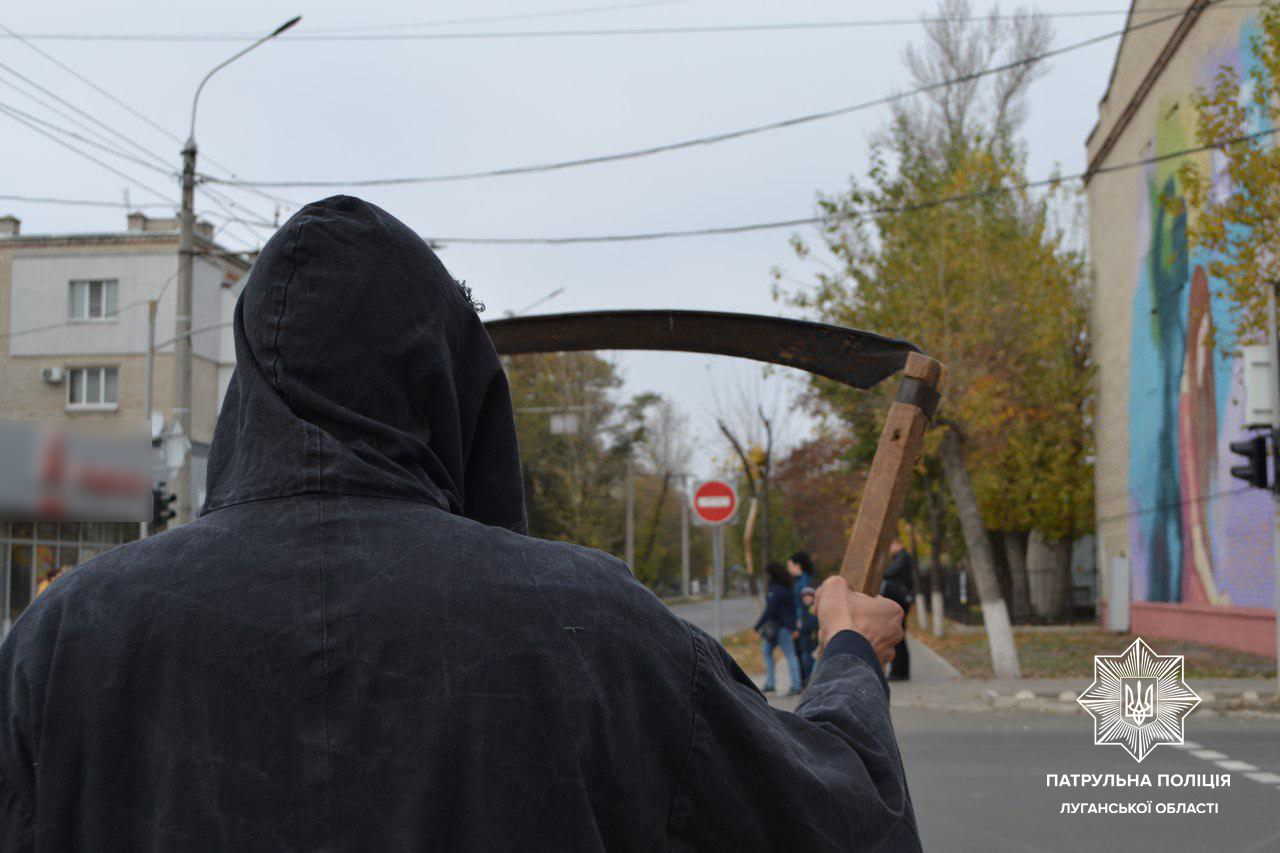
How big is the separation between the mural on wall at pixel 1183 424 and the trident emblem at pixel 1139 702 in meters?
6.70

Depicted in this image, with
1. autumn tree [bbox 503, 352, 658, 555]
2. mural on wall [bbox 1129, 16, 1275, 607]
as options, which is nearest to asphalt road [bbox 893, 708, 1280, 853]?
mural on wall [bbox 1129, 16, 1275, 607]

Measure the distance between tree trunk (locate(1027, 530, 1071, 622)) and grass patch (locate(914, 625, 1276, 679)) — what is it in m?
6.85

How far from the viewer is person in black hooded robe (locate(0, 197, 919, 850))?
133 centimetres

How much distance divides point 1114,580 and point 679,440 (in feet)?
103

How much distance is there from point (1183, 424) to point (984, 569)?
310 inches

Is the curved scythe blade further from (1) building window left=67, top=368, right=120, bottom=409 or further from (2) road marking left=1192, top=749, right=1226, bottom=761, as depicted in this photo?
(1) building window left=67, top=368, right=120, bottom=409

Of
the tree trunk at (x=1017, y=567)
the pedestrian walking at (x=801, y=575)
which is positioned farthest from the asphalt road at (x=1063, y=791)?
the tree trunk at (x=1017, y=567)

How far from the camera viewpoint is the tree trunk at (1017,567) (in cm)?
3738

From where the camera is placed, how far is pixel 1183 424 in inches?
937

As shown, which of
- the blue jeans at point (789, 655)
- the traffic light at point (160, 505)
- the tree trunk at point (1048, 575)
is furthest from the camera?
the tree trunk at point (1048, 575)

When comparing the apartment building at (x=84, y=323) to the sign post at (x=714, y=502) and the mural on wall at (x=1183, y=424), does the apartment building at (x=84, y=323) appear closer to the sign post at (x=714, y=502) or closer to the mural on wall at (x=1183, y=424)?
the sign post at (x=714, y=502)

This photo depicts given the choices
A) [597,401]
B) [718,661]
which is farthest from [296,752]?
[597,401]

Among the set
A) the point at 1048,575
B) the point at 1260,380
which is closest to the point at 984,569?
the point at 1260,380

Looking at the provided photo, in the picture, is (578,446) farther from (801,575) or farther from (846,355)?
(846,355)
